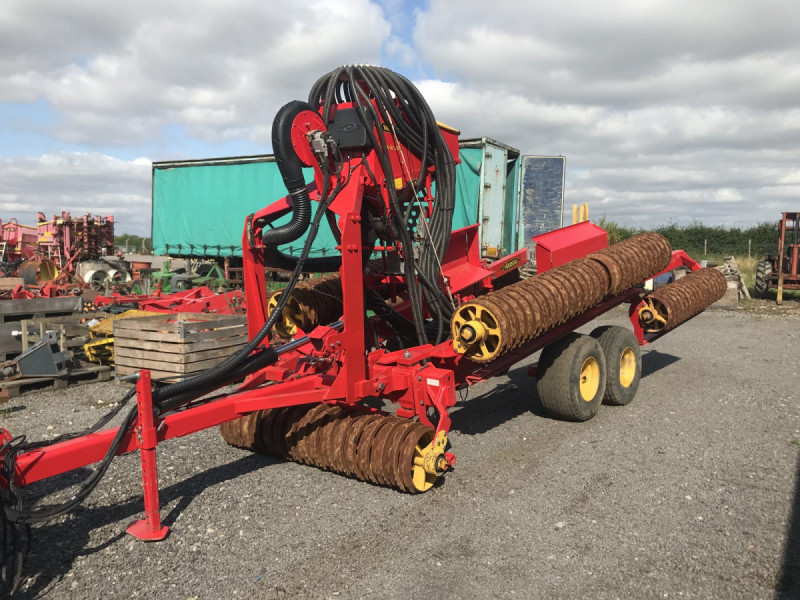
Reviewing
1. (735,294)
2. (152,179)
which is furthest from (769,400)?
(152,179)

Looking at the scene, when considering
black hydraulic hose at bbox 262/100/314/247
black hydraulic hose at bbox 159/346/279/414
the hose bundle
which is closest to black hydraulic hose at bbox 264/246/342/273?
black hydraulic hose at bbox 262/100/314/247

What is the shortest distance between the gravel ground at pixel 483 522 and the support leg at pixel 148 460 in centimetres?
8

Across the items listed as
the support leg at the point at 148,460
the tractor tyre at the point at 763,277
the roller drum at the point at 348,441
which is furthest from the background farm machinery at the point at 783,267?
the support leg at the point at 148,460

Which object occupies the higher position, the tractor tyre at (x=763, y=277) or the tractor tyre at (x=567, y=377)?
the tractor tyre at (x=763, y=277)

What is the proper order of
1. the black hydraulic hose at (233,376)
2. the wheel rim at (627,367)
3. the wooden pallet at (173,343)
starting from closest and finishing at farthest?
the black hydraulic hose at (233,376) < the wheel rim at (627,367) < the wooden pallet at (173,343)

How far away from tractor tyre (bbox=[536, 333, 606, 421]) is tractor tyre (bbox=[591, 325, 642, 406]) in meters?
0.50

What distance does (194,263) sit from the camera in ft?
63.0

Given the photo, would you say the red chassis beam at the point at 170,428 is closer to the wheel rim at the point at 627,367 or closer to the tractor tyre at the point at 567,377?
the tractor tyre at the point at 567,377

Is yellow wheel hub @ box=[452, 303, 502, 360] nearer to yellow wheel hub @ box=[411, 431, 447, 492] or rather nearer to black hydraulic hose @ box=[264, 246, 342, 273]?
yellow wheel hub @ box=[411, 431, 447, 492]

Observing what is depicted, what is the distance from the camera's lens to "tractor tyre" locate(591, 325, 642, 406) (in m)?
6.75

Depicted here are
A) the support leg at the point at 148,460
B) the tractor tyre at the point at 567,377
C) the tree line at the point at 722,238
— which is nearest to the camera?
the support leg at the point at 148,460

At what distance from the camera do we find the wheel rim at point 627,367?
7086 mm

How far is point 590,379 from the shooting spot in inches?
254

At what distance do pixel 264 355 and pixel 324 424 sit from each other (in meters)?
0.73
